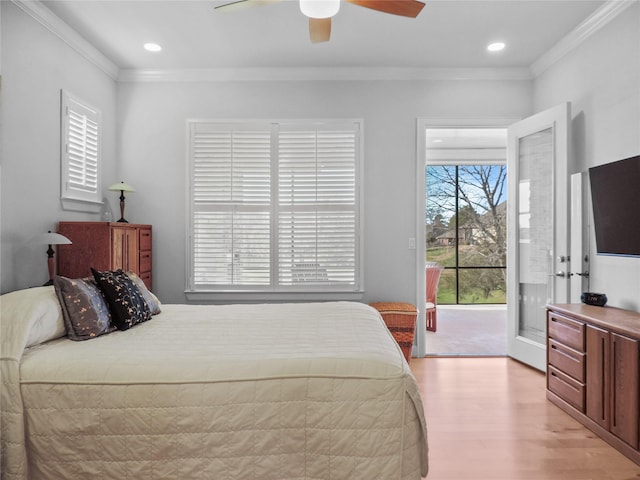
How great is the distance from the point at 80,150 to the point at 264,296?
217 centimetres

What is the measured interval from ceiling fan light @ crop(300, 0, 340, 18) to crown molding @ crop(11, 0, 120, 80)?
219 cm

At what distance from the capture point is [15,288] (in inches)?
108

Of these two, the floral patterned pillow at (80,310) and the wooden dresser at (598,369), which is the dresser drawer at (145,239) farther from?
the wooden dresser at (598,369)

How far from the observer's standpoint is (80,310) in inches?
85.7

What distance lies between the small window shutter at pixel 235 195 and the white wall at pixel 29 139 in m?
1.22

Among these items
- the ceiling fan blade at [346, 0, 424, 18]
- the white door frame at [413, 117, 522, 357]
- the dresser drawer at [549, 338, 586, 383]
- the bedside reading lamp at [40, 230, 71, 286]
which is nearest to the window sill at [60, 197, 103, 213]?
the bedside reading lamp at [40, 230, 71, 286]

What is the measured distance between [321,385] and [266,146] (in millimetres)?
3001

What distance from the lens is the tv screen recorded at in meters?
2.62

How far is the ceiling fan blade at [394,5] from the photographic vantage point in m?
2.17

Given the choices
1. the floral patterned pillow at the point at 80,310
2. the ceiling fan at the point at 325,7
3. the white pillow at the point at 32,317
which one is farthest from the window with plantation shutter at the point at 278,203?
the white pillow at the point at 32,317

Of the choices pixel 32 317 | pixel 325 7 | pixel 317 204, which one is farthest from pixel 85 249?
pixel 325 7

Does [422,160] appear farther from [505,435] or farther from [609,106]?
[505,435]

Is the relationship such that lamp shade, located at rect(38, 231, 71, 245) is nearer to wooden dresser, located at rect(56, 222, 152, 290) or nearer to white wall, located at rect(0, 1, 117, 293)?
Result: white wall, located at rect(0, 1, 117, 293)

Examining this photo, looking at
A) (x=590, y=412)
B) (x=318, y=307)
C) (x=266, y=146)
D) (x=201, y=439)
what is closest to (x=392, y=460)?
(x=201, y=439)
